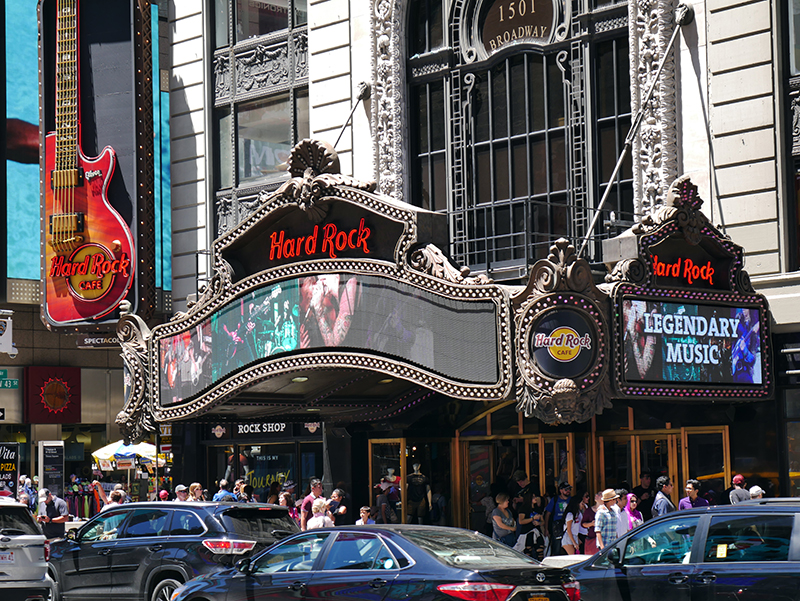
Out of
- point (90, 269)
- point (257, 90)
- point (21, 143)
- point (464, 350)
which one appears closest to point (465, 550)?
point (464, 350)

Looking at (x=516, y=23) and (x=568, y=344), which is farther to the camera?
(x=516, y=23)

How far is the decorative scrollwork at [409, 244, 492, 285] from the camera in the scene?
18903 millimetres

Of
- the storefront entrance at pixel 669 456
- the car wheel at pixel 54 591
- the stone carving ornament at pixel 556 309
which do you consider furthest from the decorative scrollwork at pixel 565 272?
the car wheel at pixel 54 591

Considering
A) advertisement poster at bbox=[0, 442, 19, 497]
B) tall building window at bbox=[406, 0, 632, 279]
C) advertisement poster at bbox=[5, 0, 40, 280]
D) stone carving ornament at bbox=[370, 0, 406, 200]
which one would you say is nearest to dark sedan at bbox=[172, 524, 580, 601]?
tall building window at bbox=[406, 0, 632, 279]

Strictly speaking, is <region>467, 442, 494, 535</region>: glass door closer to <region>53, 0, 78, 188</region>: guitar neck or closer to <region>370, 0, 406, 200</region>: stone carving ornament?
<region>370, 0, 406, 200</region>: stone carving ornament

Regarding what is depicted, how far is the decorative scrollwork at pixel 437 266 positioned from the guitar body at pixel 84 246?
498 inches

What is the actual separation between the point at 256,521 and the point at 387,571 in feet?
15.4

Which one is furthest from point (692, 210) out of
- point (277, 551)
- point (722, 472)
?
point (277, 551)

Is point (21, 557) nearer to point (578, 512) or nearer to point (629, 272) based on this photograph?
point (578, 512)

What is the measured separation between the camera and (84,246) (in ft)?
101

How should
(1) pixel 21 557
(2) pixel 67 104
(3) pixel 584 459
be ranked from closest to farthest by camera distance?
(1) pixel 21 557
(3) pixel 584 459
(2) pixel 67 104

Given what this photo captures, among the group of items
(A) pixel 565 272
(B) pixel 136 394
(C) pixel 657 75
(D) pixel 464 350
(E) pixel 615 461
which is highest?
(C) pixel 657 75

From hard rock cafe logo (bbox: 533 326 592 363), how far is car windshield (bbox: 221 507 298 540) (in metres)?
4.58

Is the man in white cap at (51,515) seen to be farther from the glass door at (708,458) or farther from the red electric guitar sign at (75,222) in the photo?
the glass door at (708,458)
